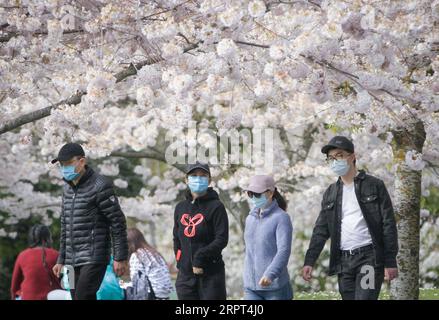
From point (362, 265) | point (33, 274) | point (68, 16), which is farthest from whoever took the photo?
point (33, 274)

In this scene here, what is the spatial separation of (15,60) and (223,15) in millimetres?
2431

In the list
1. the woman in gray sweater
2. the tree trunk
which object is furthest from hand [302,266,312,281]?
the tree trunk

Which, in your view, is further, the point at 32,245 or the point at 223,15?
the point at 32,245

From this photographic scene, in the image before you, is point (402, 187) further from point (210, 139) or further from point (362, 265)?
point (210, 139)

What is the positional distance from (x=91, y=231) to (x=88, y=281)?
416mm

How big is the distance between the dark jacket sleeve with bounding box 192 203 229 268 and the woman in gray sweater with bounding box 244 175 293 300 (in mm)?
208

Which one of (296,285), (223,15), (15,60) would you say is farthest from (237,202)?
(223,15)

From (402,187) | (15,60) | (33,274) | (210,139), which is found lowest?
→ (33,274)

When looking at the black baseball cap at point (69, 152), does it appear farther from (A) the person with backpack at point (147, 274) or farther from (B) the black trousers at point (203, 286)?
(A) the person with backpack at point (147, 274)

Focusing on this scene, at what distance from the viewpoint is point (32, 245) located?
11.1m

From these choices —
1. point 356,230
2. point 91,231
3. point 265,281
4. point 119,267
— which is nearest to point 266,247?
point 265,281

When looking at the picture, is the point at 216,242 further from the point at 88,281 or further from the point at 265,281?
the point at 88,281

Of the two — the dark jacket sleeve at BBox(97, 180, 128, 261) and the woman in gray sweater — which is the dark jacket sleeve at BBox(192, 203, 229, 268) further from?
the dark jacket sleeve at BBox(97, 180, 128, 261)

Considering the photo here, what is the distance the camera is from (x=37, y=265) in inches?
432
